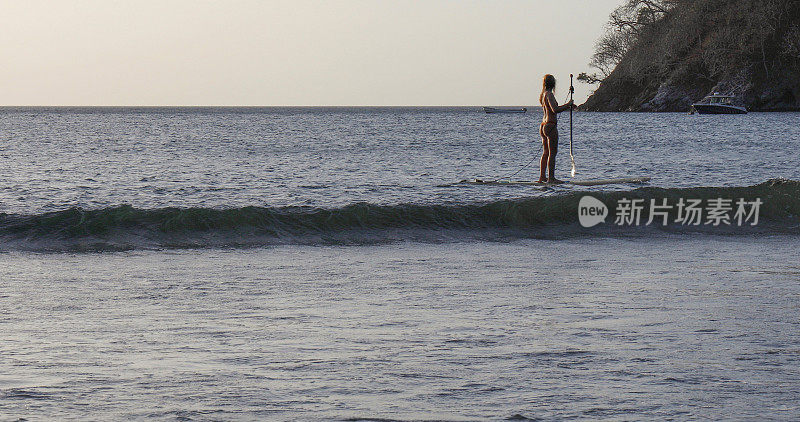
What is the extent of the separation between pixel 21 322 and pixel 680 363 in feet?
16.2

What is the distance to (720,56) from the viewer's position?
123125mm

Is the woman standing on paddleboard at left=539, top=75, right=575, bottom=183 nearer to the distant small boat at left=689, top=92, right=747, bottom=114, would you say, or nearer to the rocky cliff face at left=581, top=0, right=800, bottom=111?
the distant small boat at left=689, top=92, right=747, bottom=114

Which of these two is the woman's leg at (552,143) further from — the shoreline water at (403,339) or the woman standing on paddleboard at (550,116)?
the shoreline water at (403,339)

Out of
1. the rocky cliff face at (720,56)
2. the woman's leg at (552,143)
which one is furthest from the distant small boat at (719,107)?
the woman's leg at (552,143)

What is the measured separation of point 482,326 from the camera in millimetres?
6684

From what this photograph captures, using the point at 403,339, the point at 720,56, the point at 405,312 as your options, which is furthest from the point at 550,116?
the point at 720,56

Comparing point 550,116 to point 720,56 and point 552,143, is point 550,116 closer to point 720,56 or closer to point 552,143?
point 552,143

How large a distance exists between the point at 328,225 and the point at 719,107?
108 metres

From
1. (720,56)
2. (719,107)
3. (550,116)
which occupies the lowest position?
(550,116)

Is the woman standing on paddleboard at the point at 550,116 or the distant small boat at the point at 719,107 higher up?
the distant small boat at the point at 719,107

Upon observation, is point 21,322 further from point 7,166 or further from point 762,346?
point 7,166

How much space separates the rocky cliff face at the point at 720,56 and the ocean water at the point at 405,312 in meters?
111

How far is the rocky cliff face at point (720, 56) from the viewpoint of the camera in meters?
119

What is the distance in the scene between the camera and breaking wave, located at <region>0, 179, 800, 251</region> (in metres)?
13.1
